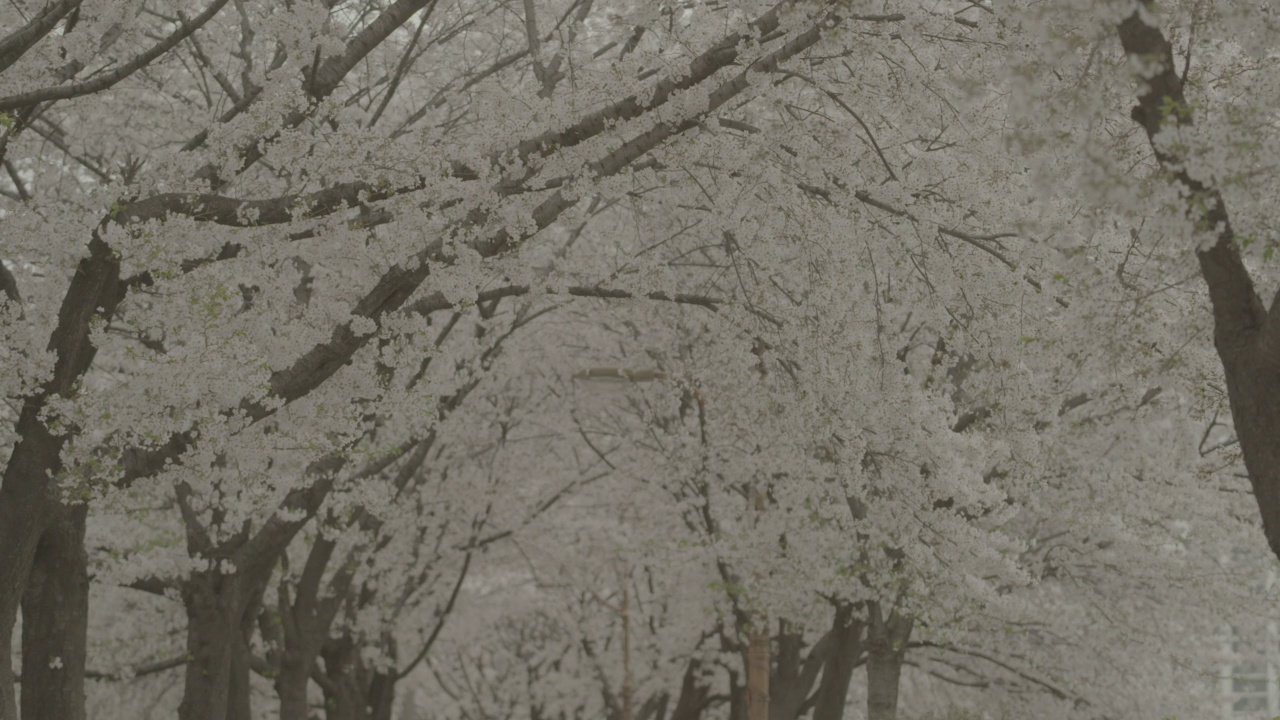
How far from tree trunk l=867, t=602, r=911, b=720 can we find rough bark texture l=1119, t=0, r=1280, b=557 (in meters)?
10.1

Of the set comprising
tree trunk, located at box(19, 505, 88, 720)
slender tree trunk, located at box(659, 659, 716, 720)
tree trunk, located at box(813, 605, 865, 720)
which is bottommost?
tree trunk, located at box(19, 505, 88, 720)

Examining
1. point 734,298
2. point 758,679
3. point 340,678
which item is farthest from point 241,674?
point 734,298

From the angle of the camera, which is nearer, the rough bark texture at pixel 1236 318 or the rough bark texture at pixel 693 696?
the rough bark texture at pixel 1236 318

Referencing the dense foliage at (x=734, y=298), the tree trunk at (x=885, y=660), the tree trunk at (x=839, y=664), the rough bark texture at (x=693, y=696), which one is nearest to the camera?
the dense foliage at (x=734, y=298)

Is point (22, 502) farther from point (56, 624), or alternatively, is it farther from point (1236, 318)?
point (1236, 318)

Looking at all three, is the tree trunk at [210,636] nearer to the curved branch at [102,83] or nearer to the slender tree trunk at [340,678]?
the slender tree trunk at [340,678]

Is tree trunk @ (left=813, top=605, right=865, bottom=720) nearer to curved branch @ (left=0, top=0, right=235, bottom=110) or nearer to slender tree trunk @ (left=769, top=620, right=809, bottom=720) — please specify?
slender tree trunk @ (left=769, top=620, right=809, bottom=720)

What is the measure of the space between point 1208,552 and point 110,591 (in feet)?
54.2

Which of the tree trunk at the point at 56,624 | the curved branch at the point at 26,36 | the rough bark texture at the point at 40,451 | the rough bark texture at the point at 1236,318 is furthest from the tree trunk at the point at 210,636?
the rough bark texture at the point at 1236,318

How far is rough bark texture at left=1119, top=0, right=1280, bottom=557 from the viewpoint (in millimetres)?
5402

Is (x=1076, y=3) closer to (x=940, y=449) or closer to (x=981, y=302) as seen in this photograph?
(x=981, y=302)

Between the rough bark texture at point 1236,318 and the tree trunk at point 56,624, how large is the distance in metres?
7.65

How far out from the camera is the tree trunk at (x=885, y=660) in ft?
51.0

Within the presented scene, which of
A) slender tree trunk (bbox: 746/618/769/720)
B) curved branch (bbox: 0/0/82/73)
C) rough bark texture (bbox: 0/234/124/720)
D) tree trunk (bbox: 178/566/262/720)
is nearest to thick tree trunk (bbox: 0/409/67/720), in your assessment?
rough bark texture (bbox: 0/234/124/720)
